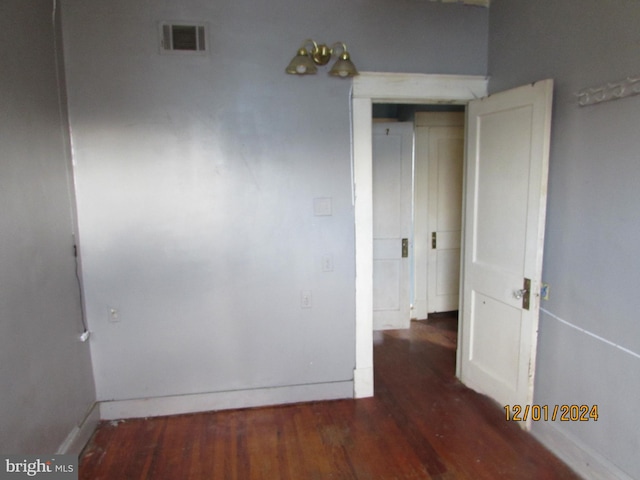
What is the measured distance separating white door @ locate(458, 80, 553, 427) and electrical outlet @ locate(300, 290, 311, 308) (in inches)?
46.2

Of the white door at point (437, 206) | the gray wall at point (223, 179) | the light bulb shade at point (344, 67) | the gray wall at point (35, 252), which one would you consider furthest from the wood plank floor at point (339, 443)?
the light bulb shade at point (344, 67)

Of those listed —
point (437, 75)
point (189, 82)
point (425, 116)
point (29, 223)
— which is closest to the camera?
point (29, 223)

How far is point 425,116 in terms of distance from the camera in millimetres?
4227

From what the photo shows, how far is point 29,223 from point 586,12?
293 centimetres

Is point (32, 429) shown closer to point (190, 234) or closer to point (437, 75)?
point (190, 234)

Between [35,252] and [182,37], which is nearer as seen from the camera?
[35,252]

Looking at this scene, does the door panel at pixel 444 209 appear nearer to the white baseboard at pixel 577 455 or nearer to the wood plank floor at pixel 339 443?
the wood plank floor at pixel 339 443

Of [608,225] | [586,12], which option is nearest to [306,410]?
[608,225]

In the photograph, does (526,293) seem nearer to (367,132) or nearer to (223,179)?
(367,132)

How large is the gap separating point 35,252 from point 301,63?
1749 mm

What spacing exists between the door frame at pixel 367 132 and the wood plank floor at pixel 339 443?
0.35m

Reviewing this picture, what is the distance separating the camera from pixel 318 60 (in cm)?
252

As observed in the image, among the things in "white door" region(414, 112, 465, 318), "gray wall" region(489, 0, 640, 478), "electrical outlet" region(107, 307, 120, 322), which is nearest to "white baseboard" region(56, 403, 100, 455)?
"electrical outlet" region(107, 307, 120, 322)
